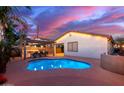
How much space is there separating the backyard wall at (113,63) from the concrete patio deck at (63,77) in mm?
85

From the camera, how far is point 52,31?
17.6 ft

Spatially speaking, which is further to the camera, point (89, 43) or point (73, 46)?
point (73, 46)

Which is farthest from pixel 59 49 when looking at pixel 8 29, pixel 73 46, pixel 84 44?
pixel 8 29

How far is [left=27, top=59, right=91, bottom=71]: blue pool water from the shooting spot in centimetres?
531

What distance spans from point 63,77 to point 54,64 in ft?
1.13

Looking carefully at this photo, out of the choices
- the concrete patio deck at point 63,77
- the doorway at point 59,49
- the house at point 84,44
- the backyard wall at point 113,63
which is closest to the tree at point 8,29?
the concrete patio deck at point 63,77

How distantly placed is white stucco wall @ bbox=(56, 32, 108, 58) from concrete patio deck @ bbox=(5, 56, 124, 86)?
236 millimetres

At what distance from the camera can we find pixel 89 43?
17.7 ft

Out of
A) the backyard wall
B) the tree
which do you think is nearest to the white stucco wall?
the backyard wall

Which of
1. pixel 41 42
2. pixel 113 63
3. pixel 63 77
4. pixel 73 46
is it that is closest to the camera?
pixel 63 77

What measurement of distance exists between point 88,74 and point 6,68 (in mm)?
1598

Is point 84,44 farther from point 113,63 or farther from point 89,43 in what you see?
point 113,63
